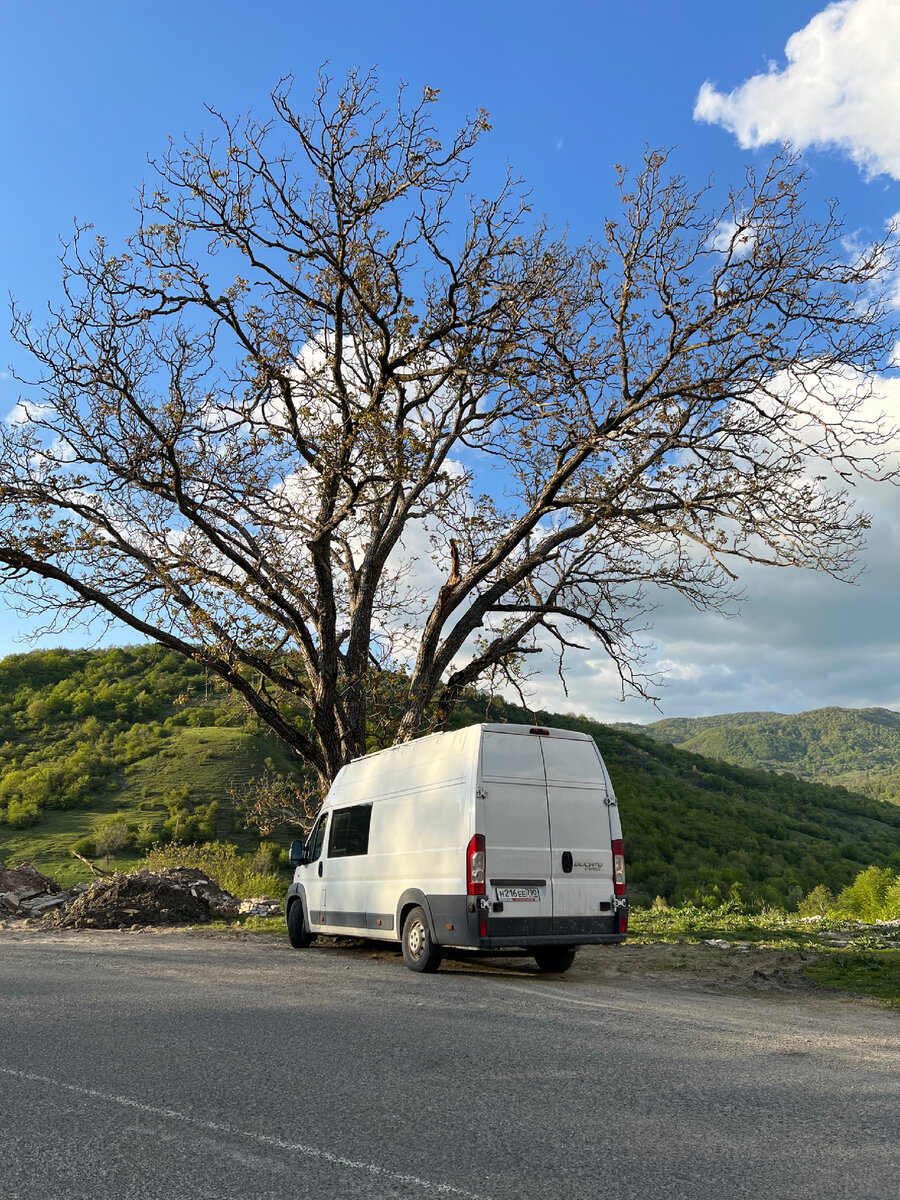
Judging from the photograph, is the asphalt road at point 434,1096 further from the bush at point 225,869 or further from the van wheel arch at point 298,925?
the bush at point 225,869

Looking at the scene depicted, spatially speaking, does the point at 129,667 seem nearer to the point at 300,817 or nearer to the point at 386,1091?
the point at 300,817

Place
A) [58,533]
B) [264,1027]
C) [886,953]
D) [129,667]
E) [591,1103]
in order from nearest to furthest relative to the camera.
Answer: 1. [591,1103]
2. [264,1027]
3. [886,953]
4. [58,533]
5. [129,667]

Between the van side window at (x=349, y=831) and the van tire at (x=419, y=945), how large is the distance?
1577 millimetres

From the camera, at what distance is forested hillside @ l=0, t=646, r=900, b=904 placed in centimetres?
4862

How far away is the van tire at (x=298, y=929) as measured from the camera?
13.8m

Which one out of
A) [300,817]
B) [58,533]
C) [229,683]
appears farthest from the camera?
[300,817]

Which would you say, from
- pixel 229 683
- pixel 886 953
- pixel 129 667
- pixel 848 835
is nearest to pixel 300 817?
pixel 229 683

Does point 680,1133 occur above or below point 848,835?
below

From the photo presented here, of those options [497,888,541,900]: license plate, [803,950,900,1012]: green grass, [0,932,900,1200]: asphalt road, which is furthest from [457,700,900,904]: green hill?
[0,932,900,1200]: asphalt road

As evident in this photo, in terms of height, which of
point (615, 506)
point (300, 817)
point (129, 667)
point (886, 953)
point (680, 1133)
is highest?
point (129, 667)

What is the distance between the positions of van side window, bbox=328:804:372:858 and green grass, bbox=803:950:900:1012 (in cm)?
571

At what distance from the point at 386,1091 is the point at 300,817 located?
49.4ft

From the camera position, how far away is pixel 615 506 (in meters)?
16.8

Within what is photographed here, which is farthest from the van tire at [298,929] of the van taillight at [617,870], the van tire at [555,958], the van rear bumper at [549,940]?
the van taillight at [617,870]
